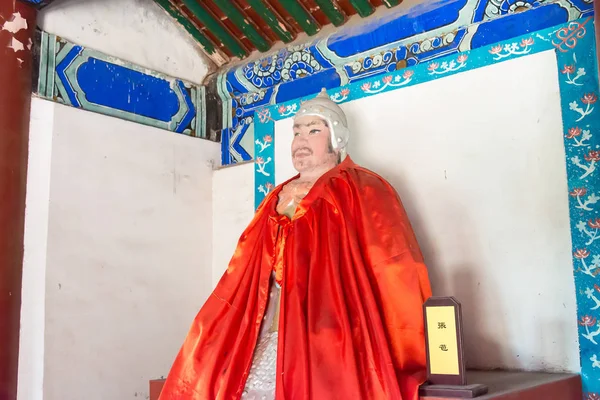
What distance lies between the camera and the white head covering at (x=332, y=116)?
224 cm

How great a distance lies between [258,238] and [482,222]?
0.82 meters

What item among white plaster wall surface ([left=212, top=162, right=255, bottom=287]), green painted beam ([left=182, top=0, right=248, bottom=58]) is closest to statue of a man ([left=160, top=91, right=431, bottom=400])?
white plaster wall surface ([left=212, top=162, right=255, bottom=287])

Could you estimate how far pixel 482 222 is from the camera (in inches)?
90.0

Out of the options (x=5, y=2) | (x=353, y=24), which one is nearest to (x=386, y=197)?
(x=353, y=24)

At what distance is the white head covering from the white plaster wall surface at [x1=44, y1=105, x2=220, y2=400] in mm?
1054

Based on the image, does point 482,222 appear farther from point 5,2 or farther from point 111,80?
point 5,2

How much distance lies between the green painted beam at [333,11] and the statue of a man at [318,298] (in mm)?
840

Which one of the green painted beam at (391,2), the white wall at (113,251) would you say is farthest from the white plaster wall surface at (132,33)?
the green painted beam at (391,2)

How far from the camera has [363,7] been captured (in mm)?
2826

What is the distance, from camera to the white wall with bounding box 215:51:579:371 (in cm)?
211

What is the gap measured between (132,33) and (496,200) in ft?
6.33

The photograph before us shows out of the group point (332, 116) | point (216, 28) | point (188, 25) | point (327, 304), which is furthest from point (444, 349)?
point (188, 25)

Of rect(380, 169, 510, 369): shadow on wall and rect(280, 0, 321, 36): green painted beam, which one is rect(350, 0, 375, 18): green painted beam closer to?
rect(280, 0, 321, 36): green painted beam

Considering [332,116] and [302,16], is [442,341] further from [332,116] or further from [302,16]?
[302,16]
